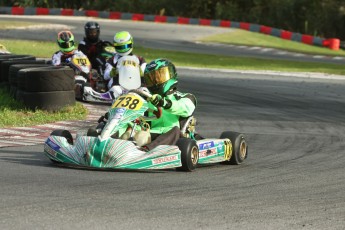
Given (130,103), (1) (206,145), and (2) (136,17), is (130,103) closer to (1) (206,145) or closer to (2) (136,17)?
(1) (206,145)

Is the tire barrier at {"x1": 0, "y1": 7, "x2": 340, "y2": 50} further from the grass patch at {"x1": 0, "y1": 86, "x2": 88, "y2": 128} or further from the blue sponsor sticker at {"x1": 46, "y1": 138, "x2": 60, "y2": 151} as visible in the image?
the blue sponsor sticker at {"x1": 46, "y1": 138, "x2": 60, "y2": 151}

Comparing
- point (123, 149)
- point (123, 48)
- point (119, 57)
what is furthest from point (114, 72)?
point (123, 149)

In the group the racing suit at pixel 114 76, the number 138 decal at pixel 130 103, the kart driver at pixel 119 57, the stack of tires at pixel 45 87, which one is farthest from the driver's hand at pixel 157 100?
the racing suit at pixel 114 76

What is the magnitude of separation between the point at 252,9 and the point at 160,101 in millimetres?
35125

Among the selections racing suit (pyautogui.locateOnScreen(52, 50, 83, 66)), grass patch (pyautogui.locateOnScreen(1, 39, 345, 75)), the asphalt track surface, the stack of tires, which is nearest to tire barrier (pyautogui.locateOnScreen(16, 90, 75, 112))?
the stack of tires

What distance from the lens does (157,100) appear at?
28.9ft

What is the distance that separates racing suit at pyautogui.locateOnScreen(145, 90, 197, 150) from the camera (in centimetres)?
891

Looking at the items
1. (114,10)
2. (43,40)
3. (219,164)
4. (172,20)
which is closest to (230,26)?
(172,20)

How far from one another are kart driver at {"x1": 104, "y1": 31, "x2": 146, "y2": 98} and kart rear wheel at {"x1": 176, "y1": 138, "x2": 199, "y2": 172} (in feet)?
19.5

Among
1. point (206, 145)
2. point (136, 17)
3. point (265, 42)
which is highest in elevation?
point (206, 145)

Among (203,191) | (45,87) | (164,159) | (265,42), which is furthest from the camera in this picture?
(265,42)

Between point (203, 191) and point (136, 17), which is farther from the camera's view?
point (136, 17)

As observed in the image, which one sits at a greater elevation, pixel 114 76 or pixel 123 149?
pixel 123 149

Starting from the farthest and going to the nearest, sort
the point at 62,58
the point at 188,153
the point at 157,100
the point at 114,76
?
the point at 62,58
the point at 114,76
the point at 157,100
the point at 188,153
